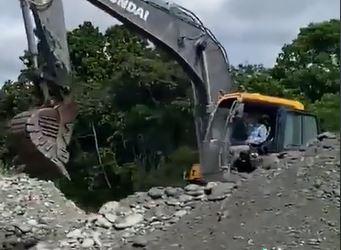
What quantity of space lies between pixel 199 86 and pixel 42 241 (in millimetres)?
3811

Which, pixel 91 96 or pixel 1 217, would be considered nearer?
pixel 1 217

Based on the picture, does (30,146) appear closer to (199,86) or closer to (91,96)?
(199,86)

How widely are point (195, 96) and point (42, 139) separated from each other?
334cm

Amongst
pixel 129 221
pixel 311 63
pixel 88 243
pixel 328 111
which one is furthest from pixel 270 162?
pixel 311 63

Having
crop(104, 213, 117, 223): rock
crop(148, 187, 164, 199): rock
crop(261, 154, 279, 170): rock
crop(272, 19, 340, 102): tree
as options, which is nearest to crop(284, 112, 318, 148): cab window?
crop(261, 154, 279, 170): rock

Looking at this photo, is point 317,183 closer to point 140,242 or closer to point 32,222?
point 140,242

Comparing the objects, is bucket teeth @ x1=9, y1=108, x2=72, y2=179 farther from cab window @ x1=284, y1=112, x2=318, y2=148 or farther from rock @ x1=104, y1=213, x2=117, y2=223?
cab window @ x1=284, y1=112, x2=318, y2=148

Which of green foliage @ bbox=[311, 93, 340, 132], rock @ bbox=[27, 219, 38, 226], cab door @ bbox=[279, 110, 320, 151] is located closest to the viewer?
rock @ bbox=[27, 219, 38, 226]

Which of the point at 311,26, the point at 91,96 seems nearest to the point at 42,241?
the point at 91,96

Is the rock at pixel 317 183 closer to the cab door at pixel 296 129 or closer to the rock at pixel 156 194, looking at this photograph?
the cab door at pixel 296 129

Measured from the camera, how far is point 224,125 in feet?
38.9

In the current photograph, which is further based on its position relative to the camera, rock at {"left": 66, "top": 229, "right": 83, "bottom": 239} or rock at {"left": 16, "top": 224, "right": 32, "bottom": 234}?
rock at {"left": 16, "top": 224, "right": 32, "bottom": 234}

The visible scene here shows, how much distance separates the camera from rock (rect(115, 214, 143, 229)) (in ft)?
34.3

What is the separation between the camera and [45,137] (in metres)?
10.8
